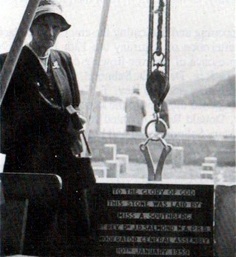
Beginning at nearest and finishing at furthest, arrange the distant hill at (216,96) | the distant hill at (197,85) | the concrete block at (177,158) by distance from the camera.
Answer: the concrete block at (177,158)
the distant hill at (216,96)
the distant hill at (197,85)

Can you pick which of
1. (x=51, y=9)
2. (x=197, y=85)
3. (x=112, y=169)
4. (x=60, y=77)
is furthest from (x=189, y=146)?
(x=197, y=85)

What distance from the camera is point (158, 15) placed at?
3557 millimetres

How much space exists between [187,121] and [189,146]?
2279 millimetres

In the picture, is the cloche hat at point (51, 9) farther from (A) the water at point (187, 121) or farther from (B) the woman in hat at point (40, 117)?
(A) the water at point (187, 121)

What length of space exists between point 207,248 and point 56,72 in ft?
4.14

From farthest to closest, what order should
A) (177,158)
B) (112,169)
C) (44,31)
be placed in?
(177,158)
(112,169)
(44,31)

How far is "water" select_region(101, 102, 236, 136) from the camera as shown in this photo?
55.8 feet

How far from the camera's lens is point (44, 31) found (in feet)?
10.6

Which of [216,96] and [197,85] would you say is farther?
[197,85]

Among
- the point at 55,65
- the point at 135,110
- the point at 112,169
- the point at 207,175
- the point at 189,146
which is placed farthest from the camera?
the point at 189,146

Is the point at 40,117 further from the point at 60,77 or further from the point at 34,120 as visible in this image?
the point at 60,77

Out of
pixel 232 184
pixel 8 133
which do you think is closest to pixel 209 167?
pixel 232 184

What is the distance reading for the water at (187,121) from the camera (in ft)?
55.8

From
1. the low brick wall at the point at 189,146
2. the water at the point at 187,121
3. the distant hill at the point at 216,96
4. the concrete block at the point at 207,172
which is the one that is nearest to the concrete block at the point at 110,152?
the low brick wall at the point at 189,146
